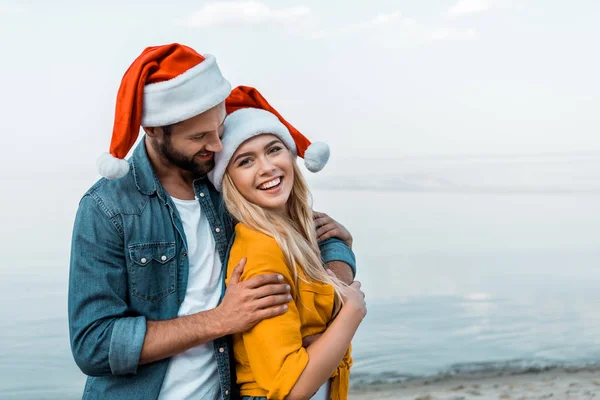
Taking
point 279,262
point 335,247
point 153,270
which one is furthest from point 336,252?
point 153,270

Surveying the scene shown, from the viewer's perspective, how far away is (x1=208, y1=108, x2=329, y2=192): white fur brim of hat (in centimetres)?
231

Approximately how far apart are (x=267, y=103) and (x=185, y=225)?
474mm

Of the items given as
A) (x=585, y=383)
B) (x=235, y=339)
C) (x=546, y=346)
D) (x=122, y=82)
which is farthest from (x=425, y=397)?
(x=122, y=82)

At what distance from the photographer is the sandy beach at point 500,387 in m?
5.46

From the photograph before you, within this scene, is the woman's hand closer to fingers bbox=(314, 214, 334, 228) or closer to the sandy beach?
fingers bbox=(314, 214, 334, 228)

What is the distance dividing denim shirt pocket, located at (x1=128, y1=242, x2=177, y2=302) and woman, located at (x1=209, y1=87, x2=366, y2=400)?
175 mm

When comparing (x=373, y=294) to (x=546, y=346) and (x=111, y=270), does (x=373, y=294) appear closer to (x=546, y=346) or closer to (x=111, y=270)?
(x=546, y=346)

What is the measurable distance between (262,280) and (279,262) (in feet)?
0.28

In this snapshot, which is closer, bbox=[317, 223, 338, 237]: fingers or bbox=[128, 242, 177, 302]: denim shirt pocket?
bbox=[128, 242, 177, 302]: denim shirt pocket

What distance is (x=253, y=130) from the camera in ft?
7.59

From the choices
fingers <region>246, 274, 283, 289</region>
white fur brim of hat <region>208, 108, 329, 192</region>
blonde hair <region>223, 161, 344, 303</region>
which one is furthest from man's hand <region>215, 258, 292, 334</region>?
white fur brim of hat <region>208, 108, 329, 192</region>

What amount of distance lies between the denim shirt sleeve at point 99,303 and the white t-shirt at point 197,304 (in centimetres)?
14

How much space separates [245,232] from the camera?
7.47 feet

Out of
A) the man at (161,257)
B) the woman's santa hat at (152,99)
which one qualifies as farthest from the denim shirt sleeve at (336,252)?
the woman's santa hat at (152,99)
